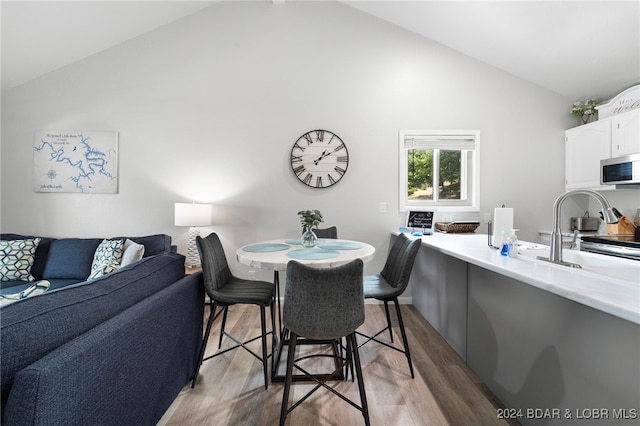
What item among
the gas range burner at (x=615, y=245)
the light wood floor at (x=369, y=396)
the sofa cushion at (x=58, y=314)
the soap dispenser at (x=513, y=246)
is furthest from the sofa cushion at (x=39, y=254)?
the gas range burner at (x=615, y=245)

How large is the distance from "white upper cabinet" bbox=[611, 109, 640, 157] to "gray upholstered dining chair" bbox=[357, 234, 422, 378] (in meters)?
2.32

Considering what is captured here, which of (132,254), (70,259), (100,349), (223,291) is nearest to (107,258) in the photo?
(132,254)

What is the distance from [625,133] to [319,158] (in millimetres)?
2903

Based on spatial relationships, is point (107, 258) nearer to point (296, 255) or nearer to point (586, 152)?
point (296, 255)

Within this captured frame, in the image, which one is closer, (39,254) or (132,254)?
(132,254)

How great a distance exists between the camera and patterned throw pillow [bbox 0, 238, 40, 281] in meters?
2.75

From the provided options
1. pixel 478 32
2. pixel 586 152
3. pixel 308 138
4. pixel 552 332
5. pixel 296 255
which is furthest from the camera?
pixel 308 138

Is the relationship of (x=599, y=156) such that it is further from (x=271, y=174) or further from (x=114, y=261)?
(x=114, y=261)

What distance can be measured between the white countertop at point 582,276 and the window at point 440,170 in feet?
5.28

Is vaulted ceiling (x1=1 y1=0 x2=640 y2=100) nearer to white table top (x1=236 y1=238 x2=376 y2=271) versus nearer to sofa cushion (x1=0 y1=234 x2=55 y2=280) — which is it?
sofa cushion (x1=0 y1=234 x2=55 y2=280)

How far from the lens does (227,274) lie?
7.01 feet

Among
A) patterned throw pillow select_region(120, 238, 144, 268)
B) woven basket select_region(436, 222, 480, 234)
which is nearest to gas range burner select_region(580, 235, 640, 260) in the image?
woven basket select_region(436, 222, 480, 234)

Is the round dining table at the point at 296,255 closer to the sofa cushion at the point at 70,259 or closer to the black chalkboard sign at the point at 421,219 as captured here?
the black chalkboard sign at the point at 421,219

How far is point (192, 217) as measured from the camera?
2969 millimetres
